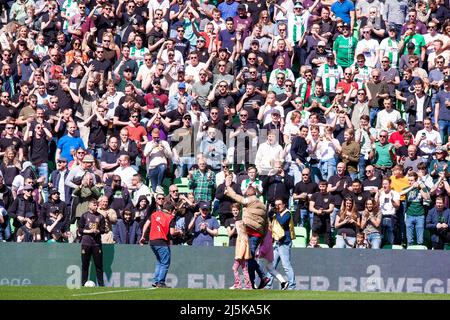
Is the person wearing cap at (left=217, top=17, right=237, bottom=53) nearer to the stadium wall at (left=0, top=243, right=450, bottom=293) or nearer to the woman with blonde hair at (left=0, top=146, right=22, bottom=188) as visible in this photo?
the woman with blonde hair at (left=0, top=146, right=22, bottom=188)

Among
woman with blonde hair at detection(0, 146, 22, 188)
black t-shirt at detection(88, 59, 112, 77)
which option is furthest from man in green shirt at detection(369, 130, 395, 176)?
woman with blonde hair at detection(0, 146, 22, 188)

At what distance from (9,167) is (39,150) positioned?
Result: 0.83m

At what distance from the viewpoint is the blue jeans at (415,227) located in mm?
27156

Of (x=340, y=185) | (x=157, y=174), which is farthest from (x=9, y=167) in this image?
(x=340, y=185)

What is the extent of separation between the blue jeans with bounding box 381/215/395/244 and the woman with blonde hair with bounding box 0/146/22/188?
8.55m

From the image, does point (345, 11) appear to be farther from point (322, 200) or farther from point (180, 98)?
point (322, 200)

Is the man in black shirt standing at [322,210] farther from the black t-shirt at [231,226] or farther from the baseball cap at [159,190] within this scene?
the baseball cap at [159,190]

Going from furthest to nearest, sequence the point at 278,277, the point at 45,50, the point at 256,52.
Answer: the point at 45,50 < the point at 256,52 < the point at 278,277

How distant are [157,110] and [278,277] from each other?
6.64m

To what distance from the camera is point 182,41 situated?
3175 centimetres

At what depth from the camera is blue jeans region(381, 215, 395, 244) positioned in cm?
2714

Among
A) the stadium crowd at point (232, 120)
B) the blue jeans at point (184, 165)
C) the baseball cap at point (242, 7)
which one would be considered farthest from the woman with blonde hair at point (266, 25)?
the blue jeans at point (184, 165)

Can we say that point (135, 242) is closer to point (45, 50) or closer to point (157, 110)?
point (157, 110)
